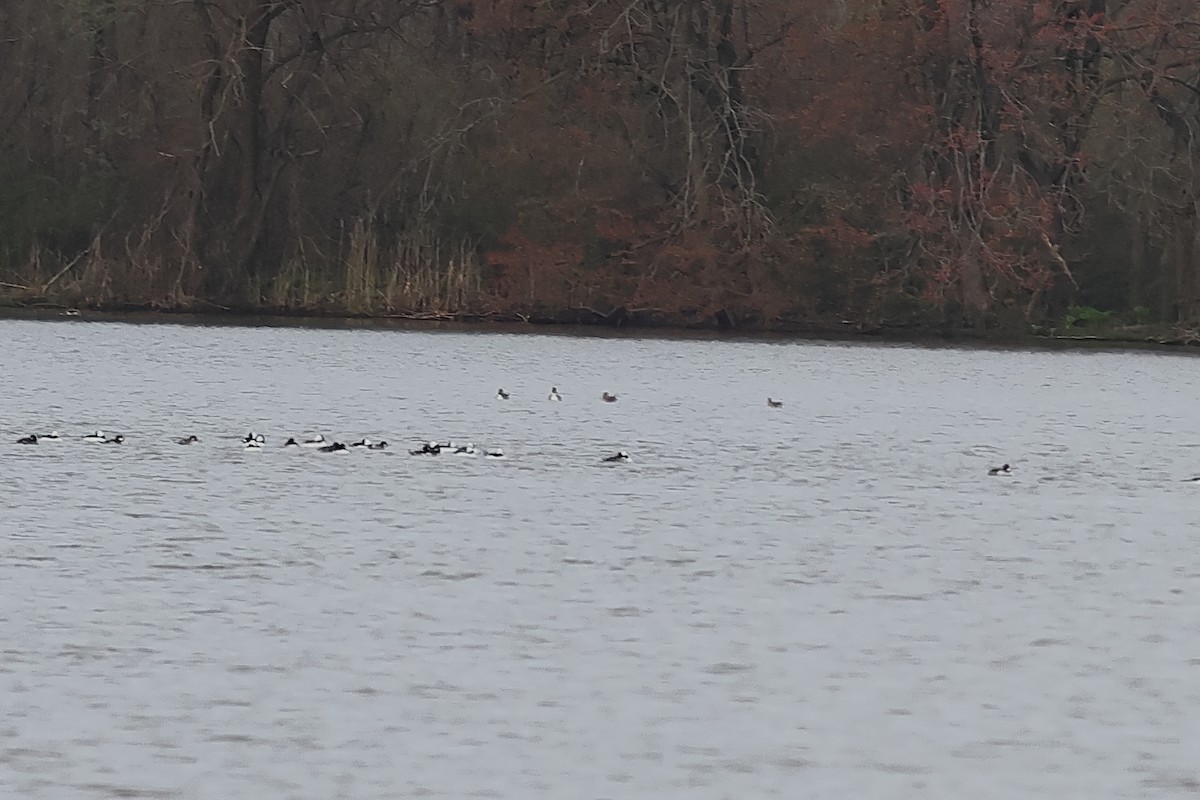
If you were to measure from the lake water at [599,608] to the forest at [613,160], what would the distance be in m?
17.7

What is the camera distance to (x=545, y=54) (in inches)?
1795

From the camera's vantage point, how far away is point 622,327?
4622cm

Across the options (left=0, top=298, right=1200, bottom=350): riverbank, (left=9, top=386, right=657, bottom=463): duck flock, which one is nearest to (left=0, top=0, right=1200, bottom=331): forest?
(left=0, top=298, right=1200, bottom=350): riverbank

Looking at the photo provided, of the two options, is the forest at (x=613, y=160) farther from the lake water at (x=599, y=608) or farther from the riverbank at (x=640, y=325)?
the lake water at (x=599, y=608)

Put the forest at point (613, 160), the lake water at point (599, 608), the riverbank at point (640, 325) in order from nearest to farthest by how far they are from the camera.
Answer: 1. the lake water at point (599, 608)
2. the riverbank at point (640, 325)
3. the forest at point (613, 160)

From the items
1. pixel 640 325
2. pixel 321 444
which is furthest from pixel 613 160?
pixel 321 444

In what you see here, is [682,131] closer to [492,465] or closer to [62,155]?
[62,155]

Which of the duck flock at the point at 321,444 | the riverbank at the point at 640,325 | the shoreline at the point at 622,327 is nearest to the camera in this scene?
the duck flock at the point at 321,444

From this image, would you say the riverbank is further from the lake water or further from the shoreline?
the lake water

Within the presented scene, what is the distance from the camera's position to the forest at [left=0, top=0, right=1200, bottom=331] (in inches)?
1741

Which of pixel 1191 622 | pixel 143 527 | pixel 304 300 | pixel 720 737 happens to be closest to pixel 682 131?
pixel 304 300

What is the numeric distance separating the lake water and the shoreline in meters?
16.3

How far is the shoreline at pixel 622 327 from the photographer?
43.3 metres

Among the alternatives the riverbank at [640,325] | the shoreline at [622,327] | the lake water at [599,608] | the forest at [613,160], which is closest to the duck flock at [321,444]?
the lake water at [599,608]
